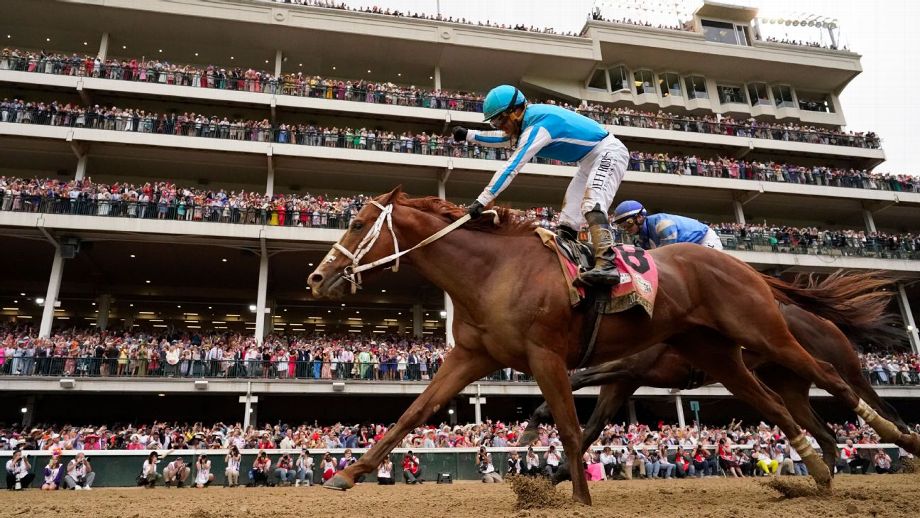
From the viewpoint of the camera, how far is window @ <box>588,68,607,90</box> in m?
37.3

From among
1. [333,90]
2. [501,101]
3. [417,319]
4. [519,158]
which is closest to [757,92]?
[417,319]

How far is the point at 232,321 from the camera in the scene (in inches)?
1335

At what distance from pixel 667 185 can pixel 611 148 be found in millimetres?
26801

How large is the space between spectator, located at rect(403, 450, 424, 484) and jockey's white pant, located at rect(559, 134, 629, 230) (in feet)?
35.3

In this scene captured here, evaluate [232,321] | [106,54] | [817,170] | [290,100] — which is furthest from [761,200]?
[106,54]

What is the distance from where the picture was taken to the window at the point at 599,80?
123 feet

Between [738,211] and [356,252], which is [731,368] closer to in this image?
[356,252]

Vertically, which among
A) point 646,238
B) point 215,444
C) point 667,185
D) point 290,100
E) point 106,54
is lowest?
point 215,444

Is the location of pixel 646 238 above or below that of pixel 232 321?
below

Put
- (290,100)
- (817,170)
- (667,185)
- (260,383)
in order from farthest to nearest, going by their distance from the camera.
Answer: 1. (817,170)
2. (667,185)
3. (290,100)
4. (260,383)

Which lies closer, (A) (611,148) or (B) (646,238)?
(A) (611,148)

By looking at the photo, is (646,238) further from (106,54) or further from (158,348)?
(106,54)

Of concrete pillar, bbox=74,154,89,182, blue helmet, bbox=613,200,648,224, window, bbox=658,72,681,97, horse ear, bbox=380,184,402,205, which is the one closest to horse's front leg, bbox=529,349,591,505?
horse ear, bbox=380,184,402,205

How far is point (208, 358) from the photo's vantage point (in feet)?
71.0
